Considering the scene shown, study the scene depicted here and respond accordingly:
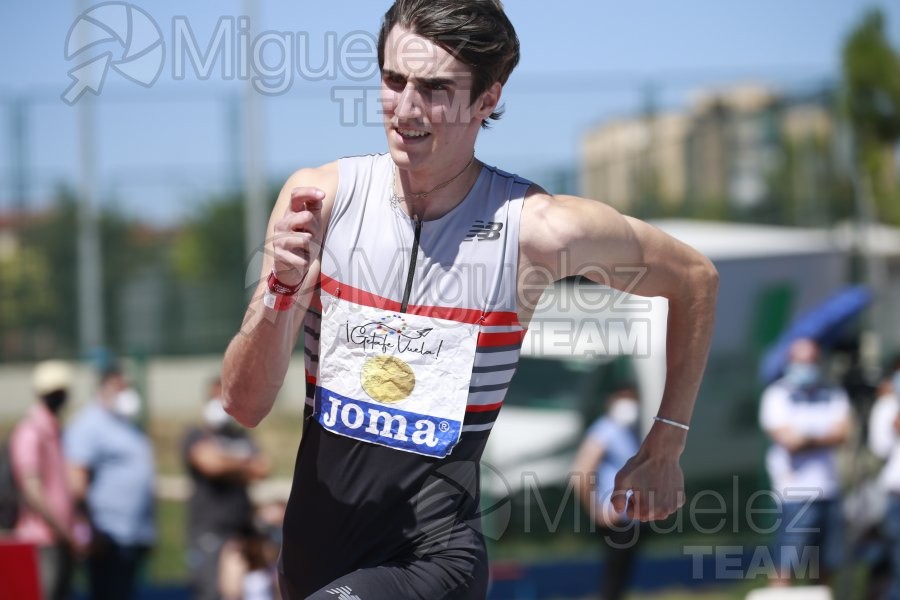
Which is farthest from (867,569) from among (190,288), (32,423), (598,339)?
(190,288)

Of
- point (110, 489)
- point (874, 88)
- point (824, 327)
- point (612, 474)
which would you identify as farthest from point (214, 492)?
point (874, 88)

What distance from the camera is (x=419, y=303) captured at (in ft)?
8.00

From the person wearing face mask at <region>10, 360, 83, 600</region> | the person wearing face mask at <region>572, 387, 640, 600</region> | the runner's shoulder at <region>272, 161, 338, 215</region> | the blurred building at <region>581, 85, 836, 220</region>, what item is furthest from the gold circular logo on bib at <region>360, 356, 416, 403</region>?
the blurred building at <region>581, 85, 836, 220</region>

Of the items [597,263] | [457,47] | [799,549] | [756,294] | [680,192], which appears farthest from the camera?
[680,192]

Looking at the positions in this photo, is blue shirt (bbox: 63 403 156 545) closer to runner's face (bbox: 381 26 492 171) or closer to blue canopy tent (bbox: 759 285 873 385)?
blue canopy tent (bbox: 759 285 873 385)

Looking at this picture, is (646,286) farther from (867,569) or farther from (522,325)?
(867,569)

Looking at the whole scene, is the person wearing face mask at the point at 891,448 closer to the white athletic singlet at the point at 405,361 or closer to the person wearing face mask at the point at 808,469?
the person wearing face mask at the point at 808,469

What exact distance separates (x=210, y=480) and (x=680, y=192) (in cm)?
779

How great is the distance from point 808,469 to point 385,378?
562cm

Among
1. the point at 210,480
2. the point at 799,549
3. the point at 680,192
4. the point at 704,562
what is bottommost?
the point at 704,562

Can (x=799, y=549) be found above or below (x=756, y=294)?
below

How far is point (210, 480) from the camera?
263 inches

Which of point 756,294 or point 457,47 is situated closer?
point 457,47

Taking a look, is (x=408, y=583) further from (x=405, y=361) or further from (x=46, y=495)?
(x=46, y=495)
